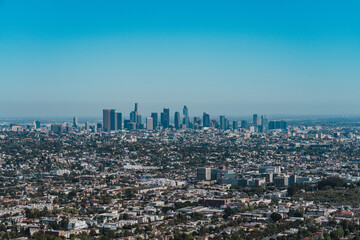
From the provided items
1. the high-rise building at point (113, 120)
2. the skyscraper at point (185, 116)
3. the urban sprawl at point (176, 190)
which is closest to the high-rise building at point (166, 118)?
the skyscraper at point (185, 116)

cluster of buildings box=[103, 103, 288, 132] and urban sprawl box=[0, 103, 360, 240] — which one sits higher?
cluster of buildings box=[103, 103, 288, 132]

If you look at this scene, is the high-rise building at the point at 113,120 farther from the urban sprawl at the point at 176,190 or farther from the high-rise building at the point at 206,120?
the urban sprawl at the point at 176,190

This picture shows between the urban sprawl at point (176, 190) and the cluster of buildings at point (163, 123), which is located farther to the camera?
the cluster of buildings at point (163, 123)

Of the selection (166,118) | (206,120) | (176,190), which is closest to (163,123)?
(166,118)

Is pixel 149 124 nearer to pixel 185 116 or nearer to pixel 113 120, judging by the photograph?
pixel 113 120

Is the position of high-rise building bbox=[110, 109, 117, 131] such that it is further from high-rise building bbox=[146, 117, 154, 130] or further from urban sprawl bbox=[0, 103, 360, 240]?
urban sprawl bbox=[0, 103, 360, 240]

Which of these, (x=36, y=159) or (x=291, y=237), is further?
(x=36, y=159)

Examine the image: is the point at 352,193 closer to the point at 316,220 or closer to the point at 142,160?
the point at 316,220

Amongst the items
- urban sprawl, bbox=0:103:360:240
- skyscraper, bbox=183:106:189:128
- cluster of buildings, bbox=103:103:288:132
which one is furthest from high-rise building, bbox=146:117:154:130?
urban sprawl, bbox=0:103:360:240

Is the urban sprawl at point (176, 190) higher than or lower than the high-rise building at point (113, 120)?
lower

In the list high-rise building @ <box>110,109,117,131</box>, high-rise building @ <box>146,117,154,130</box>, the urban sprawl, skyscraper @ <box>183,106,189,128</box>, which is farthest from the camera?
skyscraper @ <box>183,106,189,128</box>

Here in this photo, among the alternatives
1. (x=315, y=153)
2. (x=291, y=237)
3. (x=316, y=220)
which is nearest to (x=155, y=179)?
(x=316, y=220)
